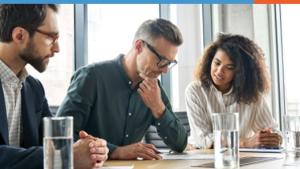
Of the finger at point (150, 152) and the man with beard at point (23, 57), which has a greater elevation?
the man with beard at point (23, 57)

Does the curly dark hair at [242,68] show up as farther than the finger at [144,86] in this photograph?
Yes

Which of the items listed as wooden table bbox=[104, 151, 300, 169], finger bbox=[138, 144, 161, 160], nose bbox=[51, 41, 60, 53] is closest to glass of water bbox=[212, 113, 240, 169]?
wooden table bbox=[104, 151, 300, 169]

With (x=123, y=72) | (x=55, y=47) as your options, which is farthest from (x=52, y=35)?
(x=123, y=72)

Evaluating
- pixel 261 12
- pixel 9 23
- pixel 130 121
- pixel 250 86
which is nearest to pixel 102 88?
pixel 130 121

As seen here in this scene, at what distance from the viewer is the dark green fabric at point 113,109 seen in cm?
192

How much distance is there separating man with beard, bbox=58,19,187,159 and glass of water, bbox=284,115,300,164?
1.57 ft

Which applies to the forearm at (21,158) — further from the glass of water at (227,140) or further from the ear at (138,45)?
the ear at (138,45)

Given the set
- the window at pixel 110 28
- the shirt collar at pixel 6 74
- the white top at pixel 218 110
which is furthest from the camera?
the window at pixel 110 28

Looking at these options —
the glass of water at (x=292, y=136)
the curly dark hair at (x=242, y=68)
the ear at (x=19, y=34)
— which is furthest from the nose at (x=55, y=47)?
the curly dark hair at (x=242, y=68)

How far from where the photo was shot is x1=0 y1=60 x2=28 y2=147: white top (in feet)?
5.10

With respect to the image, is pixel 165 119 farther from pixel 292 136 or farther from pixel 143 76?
pixel 292 136

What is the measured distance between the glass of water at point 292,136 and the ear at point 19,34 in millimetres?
1051

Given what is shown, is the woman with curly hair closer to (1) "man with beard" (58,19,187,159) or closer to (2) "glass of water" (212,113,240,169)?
(1) "man with beard" (58,19,187,159)

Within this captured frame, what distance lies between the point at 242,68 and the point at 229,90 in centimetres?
20
